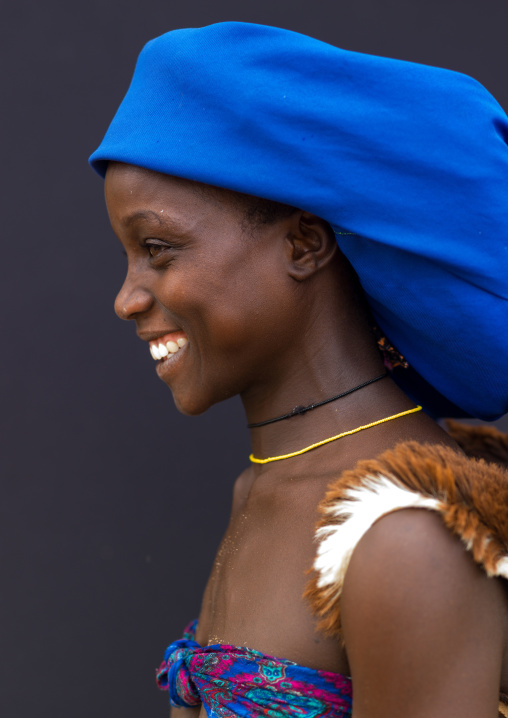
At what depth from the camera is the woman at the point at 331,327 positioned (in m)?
0.96

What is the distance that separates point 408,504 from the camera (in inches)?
38.0

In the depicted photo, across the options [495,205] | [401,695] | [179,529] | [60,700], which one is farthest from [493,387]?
[60,700]

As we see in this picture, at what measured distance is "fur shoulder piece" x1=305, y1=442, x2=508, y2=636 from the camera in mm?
964

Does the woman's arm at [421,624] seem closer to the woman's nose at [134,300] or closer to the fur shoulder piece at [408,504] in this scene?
the fur shoulder piece at [408,504]

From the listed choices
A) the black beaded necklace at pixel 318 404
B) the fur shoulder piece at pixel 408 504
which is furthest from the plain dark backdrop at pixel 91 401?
the fur shoulder piece at pixel 408 504

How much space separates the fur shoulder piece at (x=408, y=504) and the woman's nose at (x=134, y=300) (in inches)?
17.8

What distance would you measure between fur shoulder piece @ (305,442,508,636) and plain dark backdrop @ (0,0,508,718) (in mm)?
1164

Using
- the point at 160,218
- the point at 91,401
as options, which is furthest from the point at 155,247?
the point at 91,401

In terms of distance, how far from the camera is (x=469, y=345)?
1190mm

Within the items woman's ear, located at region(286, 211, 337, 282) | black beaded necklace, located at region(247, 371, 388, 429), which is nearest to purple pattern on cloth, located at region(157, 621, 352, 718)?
black beaded necklace, located at region(247, 371, 388, 429)

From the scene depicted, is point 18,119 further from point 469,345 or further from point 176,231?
point 469,345

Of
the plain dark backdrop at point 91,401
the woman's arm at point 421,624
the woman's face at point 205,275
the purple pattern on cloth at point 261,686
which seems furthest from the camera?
the plain dark backdrop at point 91,401

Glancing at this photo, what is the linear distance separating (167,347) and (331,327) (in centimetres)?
28

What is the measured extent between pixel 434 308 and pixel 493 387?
183 millimetres
